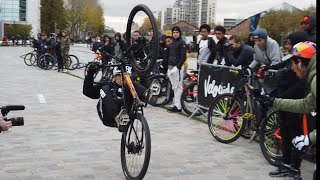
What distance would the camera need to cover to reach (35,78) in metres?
15.5

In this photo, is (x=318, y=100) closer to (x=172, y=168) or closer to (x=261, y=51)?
(x=172, y=168)

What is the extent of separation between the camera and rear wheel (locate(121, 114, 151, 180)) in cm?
392

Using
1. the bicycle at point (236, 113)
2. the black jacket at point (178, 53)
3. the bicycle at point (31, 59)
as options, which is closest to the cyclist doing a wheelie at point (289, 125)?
the bicycle at point (236, 113)

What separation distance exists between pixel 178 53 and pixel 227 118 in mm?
2865

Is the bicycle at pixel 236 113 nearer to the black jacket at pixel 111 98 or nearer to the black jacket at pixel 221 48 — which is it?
the black jacket at pixel 111 98

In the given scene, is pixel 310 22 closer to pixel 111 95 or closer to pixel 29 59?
pixel 111 95

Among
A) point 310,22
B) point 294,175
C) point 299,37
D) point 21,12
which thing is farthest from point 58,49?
point 21,12

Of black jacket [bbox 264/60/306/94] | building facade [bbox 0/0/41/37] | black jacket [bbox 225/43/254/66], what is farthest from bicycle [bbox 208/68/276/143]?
building facade [bbox 0/0/41/37]

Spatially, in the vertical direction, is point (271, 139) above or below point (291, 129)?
below

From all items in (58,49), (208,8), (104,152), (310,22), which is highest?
(208,8)

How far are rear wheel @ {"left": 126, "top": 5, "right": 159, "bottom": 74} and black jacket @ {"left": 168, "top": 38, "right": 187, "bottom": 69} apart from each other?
12.2 feet

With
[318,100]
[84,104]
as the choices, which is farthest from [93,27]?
[318,100]

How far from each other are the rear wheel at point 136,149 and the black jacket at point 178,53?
13.9ft

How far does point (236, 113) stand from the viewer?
233 inches
